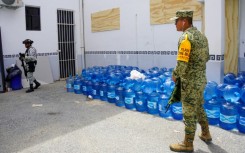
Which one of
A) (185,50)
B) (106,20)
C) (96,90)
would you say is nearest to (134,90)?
(96,90)

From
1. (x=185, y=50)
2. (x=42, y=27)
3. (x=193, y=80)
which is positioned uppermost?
(x=42, y=27)

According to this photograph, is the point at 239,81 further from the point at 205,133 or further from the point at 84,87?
the point at 84,87

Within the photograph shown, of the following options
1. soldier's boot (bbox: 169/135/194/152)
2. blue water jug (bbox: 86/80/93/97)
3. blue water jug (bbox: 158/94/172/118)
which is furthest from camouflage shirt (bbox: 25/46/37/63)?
soldier's boot (bbox: 169/135/194/152)

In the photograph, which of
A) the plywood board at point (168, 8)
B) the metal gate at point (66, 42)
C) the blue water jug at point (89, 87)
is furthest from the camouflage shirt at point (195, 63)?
the metal gate at point (66, 42)

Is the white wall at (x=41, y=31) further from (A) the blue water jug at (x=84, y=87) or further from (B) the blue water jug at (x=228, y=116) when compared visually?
(B) the blue water jug at (x=228, y=116)

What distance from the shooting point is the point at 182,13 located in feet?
12.1

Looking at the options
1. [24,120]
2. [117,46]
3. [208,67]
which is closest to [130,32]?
[117,46]

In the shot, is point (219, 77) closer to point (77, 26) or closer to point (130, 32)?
point (130, 32)

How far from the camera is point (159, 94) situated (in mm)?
5984

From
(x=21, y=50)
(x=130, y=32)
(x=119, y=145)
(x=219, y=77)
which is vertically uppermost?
(x=130, y=32)

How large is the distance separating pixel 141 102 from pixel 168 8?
13.3ft

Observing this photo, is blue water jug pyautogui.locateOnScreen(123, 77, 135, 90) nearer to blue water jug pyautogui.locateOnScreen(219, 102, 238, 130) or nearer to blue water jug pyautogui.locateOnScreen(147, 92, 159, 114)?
blue water jug pyautogui.locateOnScreen(147, 92, 159, 114)

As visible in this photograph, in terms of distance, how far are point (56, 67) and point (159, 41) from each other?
5.17 metres

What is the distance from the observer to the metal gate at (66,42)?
11.9m
